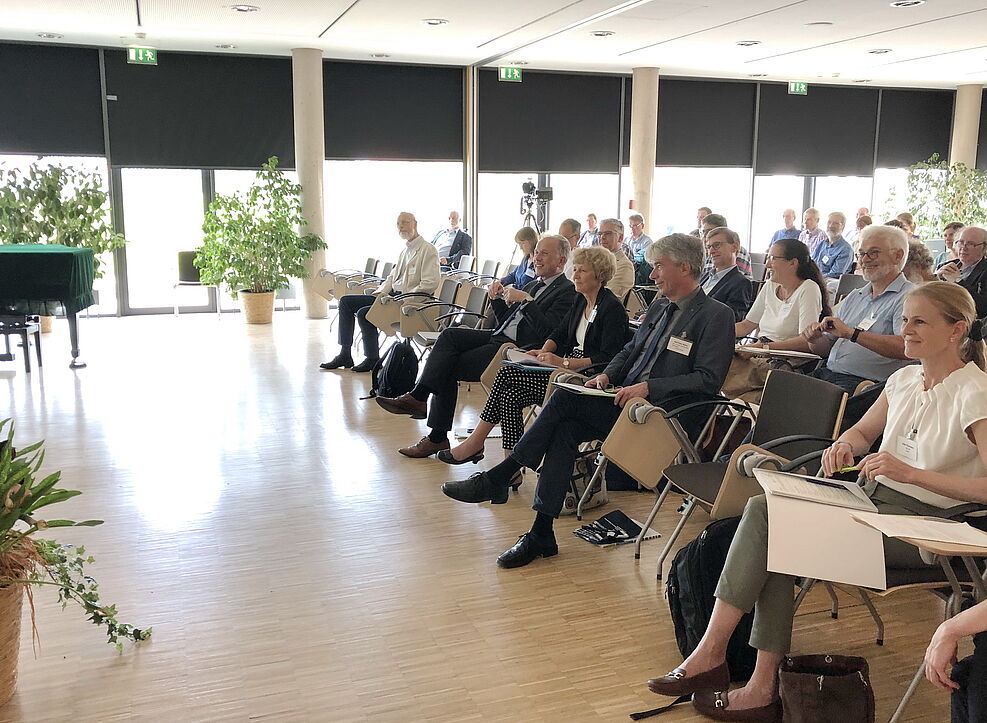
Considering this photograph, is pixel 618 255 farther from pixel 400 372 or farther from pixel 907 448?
pixel 907 448

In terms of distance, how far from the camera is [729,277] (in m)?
5.69

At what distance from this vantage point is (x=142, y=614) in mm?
3219

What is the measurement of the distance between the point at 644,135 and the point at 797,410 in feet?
33.3

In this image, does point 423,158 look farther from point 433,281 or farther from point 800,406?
point 800,406

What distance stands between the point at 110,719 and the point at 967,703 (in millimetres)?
2286

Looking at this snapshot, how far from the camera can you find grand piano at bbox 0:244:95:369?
7406 millimetres

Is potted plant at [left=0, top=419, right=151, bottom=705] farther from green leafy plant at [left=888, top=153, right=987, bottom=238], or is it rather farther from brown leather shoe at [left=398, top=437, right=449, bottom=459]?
green leafy plant at [left=888, top=153, right=987, bottom=238]

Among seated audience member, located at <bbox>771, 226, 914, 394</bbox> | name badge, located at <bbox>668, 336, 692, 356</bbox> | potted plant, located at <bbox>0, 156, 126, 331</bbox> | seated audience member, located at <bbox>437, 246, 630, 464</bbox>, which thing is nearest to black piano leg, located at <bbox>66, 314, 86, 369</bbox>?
potted plant, located at <bbox>0, 156, 126, 331</bbox>

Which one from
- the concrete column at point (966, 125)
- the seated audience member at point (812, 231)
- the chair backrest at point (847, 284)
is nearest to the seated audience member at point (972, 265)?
the chair backrest at point (847, 284)

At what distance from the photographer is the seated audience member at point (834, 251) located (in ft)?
34.9

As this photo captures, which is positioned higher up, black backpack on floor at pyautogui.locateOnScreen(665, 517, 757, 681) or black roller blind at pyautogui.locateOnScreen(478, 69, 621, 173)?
black roller blind at pyautogui.locateOnScreen(478, 69, 621, 173)

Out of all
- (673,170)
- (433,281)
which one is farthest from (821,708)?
(673,170)

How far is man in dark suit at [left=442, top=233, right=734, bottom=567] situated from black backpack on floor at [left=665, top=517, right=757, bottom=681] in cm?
88

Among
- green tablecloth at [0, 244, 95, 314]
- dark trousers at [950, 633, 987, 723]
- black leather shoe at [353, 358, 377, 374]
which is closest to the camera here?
dark trousers at [950, 633, 987, 723]
